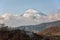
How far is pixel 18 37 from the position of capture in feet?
49.9

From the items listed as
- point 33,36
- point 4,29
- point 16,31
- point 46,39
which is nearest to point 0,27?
point 4,29

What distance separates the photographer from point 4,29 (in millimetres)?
15734

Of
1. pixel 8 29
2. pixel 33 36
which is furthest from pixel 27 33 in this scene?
pixel 8 29

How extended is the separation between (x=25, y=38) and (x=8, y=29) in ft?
5.56

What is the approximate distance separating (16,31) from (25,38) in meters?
0.96

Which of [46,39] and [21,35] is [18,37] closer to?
[21,35]

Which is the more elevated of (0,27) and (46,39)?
(0,27)

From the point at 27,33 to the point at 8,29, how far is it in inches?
64.2

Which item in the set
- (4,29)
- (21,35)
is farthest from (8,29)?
(21,35)

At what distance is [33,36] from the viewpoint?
15.7 metres

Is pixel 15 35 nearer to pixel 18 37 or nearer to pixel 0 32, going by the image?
pixel 18 37

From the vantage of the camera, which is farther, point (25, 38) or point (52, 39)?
point (52, 39)

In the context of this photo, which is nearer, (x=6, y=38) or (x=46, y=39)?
(x=6, y=38)

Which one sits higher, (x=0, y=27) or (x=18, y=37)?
(x=0, y=27)
